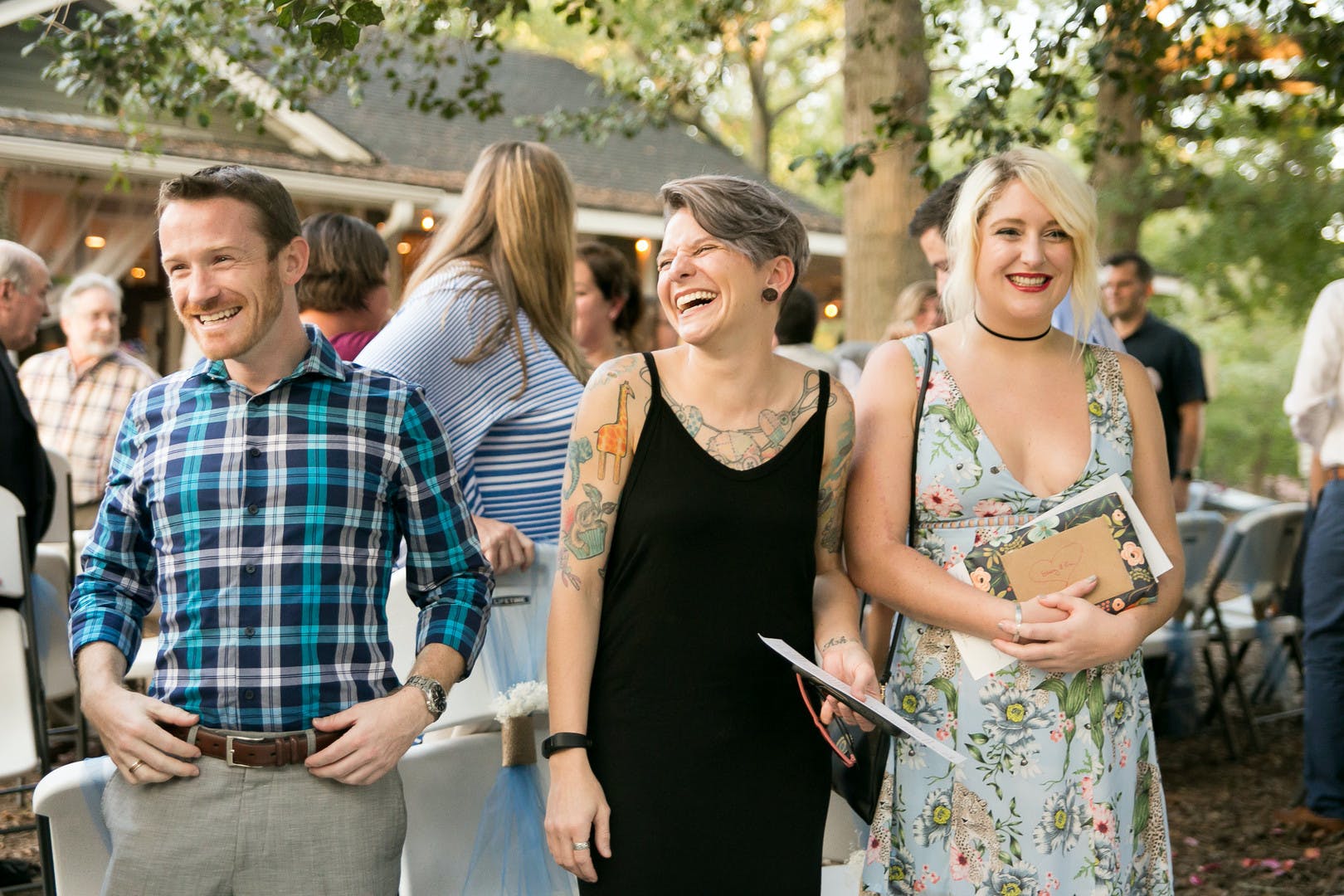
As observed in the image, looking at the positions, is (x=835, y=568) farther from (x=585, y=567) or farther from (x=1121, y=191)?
(x=1121, y=191)

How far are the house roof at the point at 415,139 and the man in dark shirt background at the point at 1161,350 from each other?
9.61ft

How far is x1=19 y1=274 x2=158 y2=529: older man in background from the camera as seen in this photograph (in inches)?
259

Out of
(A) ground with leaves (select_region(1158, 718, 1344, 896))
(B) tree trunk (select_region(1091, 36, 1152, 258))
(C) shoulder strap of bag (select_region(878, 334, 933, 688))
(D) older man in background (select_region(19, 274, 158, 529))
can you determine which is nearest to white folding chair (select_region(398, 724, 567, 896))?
(C) shoulder strap of bag (select_region(878, 334, 933, 688))

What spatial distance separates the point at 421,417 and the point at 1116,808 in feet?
4.78

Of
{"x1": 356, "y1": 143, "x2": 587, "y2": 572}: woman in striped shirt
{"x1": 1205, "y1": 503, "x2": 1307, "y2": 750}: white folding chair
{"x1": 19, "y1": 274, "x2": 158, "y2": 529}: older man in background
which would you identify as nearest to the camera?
{"x1": 356, "y1": 143, "x2": 587, "y2": 572}: woman in striped shirt

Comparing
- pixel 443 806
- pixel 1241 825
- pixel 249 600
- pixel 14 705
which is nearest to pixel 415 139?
pixel 14 705

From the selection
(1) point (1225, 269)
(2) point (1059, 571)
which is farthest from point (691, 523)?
(1) point (1225, 269)

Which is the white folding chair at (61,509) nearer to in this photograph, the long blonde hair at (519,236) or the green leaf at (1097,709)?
the long blonde hair at (519,236)

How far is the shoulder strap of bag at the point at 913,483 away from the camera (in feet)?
7.84

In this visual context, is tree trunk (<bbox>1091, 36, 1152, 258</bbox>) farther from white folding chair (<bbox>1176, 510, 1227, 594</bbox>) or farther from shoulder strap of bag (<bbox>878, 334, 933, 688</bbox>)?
shoulder strap of bag (<bbox>878, 334, 933, 688</bbox>)

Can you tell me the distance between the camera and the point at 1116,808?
7.68 ft

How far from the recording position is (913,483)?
2.39 metres

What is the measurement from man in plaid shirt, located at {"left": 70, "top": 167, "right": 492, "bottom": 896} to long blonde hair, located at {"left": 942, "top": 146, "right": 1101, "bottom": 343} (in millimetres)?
1133

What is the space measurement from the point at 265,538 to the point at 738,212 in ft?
3.10
